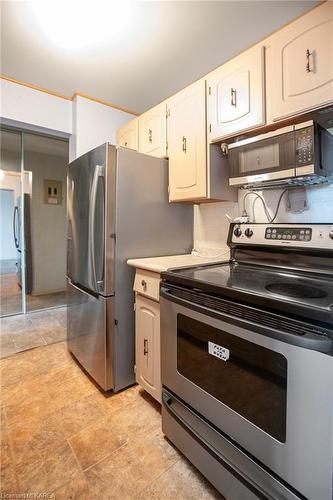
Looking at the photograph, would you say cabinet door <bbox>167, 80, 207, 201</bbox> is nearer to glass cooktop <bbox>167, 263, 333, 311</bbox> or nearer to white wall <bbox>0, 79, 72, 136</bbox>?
glass cooktop <bbox>167, 263, 333, 311</bbox>

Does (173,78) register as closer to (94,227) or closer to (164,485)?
(94,227)

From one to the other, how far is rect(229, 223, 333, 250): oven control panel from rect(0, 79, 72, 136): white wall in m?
2.03

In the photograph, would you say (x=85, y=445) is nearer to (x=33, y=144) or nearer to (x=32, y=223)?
(x=32, y=223)

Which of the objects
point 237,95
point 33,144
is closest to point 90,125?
point 33,144

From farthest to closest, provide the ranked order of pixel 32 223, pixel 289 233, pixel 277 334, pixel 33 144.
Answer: pixel 32 223
pixel 33 144
pixel 289 233
pixel 277 334

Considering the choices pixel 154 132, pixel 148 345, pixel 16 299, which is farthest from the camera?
pixel 16 299

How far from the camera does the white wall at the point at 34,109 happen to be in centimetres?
221

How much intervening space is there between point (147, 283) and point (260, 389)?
2.80 feet

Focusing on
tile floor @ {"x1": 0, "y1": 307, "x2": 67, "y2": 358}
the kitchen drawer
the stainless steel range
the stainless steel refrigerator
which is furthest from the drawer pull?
tile floor @ {"x1": 0, "y1": 307, "x2": 67, "y2": 358}

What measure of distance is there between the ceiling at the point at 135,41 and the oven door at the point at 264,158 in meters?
0.82

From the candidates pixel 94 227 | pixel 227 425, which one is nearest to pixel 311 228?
pixel 227 425

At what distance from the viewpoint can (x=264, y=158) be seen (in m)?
1.32

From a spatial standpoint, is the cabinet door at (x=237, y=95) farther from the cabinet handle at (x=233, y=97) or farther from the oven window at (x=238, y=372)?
the oven window at (x=238, y=372)

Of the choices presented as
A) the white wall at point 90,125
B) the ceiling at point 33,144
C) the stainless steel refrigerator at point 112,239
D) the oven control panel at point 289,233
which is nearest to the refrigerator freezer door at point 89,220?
the stainless steel refrigerator at point 112,239
